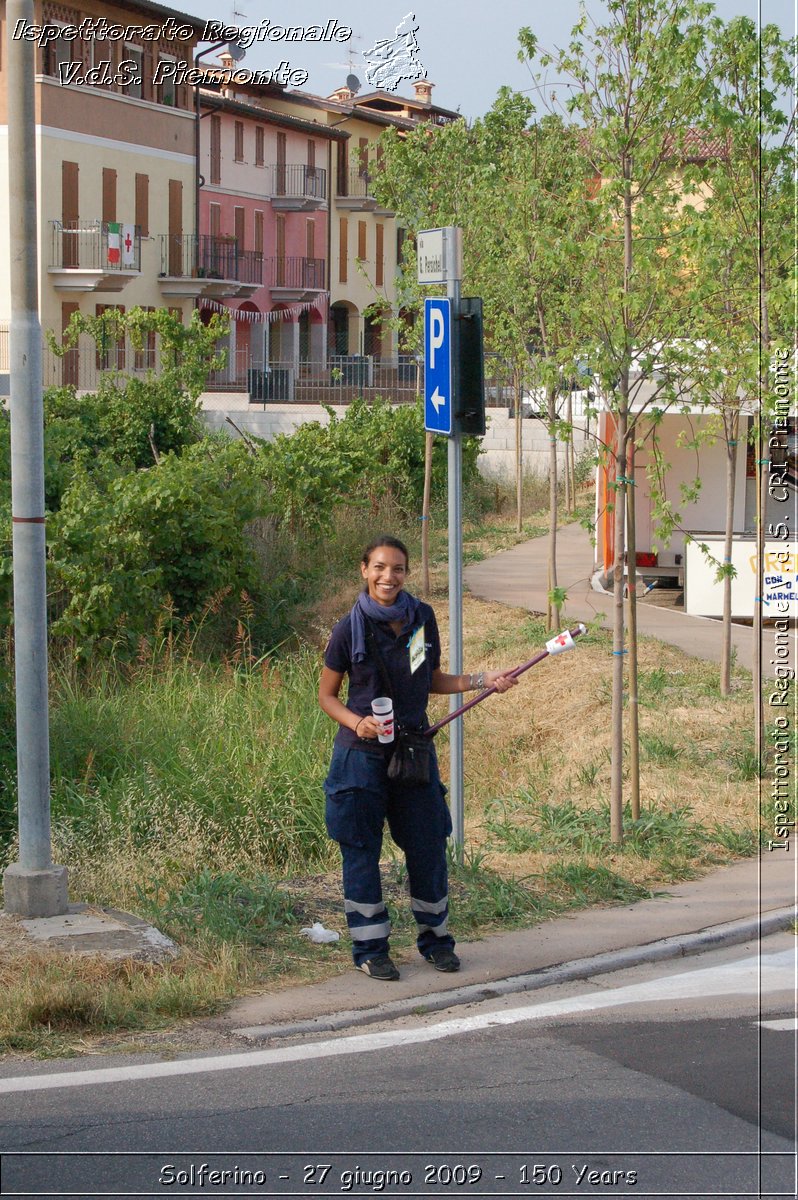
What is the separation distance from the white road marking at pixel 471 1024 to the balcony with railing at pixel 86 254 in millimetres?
38959

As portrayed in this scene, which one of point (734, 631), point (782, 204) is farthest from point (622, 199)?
point (734, 631)

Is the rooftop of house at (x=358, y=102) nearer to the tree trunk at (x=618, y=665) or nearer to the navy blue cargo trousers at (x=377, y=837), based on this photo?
the tree trunk at (x=618, y=665)

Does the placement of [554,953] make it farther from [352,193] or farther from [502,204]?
[352,193]

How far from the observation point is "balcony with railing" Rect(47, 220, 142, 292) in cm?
4284

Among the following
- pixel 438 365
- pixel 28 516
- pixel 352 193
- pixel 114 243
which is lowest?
pixel 28 516

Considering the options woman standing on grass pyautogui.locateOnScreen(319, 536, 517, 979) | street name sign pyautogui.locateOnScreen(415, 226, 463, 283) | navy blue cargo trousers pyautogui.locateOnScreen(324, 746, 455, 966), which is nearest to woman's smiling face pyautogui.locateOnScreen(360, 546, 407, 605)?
woman standing on grass pyautogui.locateOnScreen(319, 536, 517, 979)

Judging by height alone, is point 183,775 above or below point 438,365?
below

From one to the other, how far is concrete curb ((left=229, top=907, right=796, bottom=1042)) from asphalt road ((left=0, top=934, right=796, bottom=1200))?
0.32ft

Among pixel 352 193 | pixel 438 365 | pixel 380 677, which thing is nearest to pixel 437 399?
pixel 438 365

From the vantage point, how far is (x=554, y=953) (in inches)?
261

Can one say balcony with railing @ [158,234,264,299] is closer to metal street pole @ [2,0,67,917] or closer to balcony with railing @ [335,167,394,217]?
balcony with railing @ [335,167,394,217]

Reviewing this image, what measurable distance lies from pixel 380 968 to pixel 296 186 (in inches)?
2267

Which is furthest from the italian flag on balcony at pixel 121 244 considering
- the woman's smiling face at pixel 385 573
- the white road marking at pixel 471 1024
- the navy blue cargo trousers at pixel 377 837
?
the white road marking at pixel 471 1024

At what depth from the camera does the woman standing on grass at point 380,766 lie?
245 inches
